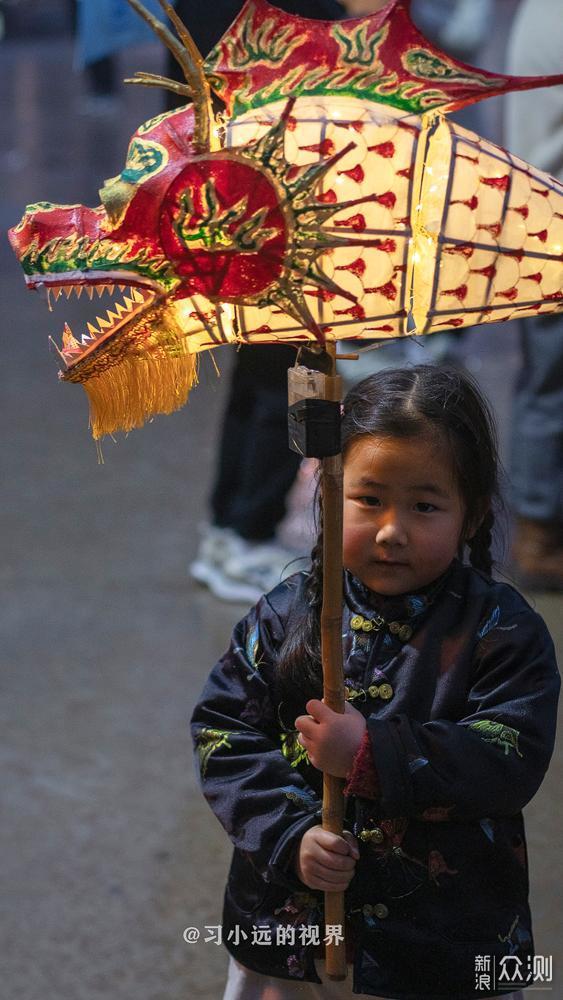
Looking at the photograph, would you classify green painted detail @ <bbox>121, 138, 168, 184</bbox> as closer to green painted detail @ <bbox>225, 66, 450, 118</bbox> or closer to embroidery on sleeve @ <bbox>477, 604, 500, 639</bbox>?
green painted detail @ <bbox>225, 66, 450, 118</bbox>

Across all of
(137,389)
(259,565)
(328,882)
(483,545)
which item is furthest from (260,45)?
(259,565)

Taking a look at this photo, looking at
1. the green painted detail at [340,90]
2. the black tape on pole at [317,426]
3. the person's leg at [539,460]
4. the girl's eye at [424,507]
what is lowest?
the person's leg at [539,460]

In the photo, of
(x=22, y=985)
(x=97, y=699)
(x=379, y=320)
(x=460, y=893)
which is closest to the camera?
(x=379, y=320)

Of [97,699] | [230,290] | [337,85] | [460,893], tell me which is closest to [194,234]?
[230,290]

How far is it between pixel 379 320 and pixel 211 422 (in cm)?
423

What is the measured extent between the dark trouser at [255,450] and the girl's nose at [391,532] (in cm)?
216

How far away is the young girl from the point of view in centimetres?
168

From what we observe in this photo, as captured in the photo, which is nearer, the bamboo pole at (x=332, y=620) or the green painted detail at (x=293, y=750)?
the bamboo pole at (x=332, y=620)

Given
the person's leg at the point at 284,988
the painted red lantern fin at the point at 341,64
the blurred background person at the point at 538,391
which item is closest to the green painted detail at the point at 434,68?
the painted red lantern fin at the point at 341,64

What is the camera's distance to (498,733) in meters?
1.68

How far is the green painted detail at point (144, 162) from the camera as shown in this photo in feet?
4.89

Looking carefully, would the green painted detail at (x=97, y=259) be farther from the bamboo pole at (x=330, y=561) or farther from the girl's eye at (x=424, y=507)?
the girl's eye at (x=424, y=507)

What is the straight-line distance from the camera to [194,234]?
148 cm

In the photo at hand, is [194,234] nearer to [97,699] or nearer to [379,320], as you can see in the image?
[379,320]
